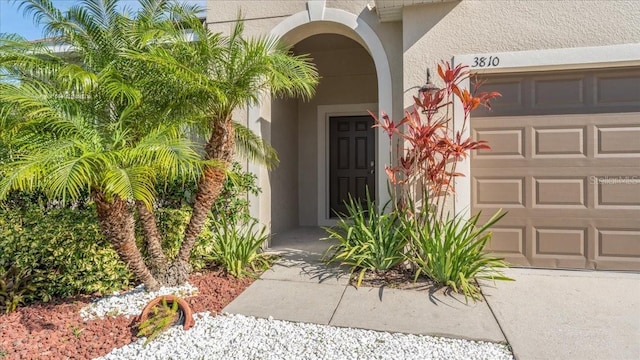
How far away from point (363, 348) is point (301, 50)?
626cm

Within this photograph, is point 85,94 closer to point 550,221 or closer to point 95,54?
point 95,54

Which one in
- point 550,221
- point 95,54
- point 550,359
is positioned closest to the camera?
point 550,359

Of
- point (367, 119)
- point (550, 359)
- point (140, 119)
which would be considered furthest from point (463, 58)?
point (140, 119)

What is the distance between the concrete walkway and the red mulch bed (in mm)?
375

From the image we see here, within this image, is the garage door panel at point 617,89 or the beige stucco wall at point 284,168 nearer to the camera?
the garage door panel at point 617,89

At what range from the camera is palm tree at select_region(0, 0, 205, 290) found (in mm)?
2949

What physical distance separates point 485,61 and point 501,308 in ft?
10.4

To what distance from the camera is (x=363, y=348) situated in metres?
2.99

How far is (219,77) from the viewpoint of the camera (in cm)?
373

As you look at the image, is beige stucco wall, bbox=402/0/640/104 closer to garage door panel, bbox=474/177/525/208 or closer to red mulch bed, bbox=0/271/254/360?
garage door panel, bbox=474/177/525/208

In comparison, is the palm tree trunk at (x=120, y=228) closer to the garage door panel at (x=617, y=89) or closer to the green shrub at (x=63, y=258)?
the green shrub at (x=63, y=258)

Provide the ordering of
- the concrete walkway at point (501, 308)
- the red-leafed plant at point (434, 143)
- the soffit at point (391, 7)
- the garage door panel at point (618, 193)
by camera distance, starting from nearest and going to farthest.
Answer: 1. the concrete walkway at point (501, 308)
2. the red-leafed plant at point (434, 143)
3. the garage door panel at point (618, 193)
4. the soffit at point (391, 7)

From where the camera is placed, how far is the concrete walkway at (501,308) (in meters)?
3.07

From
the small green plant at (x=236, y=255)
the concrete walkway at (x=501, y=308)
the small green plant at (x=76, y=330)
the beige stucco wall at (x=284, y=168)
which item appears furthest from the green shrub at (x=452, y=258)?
the small green plant at (x=76, y=330)
